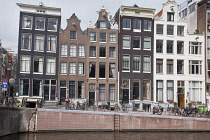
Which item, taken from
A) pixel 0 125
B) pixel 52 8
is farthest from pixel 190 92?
pixel 0 125

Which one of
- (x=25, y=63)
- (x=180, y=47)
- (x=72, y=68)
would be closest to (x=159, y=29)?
(x=180, y=47)

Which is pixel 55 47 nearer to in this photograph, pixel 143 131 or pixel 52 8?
pixel 52 8

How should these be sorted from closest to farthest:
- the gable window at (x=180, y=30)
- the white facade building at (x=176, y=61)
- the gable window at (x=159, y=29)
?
the white facade building at (x=176, y=61) → the gable window at (x=159, y=29) → the gable window at (x=180, y=30)

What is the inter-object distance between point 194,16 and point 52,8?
66.6 feet

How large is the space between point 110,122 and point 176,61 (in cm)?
1414

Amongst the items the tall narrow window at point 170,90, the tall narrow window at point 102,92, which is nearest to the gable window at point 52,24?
the tall narrow window at point 102,92

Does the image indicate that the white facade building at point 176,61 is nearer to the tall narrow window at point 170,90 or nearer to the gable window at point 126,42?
the tall narrow window at point 170,90

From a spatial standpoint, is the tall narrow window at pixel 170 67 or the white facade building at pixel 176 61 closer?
the white facade building at pixel 176 61

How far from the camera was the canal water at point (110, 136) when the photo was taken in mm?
25031

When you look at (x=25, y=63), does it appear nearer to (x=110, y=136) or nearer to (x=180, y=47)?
(x=110, y=136)

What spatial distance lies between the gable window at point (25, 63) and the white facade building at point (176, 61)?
16.1 m

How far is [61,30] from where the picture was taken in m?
35.8

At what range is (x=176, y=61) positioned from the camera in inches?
1485

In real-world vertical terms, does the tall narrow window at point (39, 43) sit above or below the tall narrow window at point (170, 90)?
above
